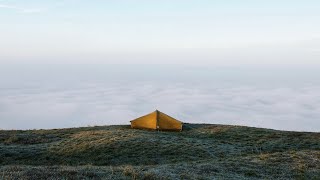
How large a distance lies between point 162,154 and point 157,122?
38.8 ft

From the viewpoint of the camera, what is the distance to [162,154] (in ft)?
92.0

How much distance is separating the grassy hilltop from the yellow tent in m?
1.16

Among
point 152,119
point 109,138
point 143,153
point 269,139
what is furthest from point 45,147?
point 269,139

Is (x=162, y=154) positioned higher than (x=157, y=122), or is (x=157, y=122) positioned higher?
(x=157, y=122)

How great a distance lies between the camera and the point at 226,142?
3288 cm

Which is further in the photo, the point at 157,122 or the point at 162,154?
the point at 157,122

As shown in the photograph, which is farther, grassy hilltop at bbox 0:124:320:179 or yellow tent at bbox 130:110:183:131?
yellow tent at bbox 130:110:183:131

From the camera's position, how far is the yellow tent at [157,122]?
39875mm

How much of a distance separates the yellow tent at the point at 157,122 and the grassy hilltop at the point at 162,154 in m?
1.16

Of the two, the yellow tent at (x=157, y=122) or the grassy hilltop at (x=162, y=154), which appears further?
the yellow tent at (x=157, y=122)

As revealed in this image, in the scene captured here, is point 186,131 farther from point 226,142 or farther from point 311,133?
point 311,133

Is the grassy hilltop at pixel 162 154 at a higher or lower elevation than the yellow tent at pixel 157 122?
lower

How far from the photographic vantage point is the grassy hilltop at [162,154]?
696 inches

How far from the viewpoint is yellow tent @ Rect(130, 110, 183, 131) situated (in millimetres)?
39875
